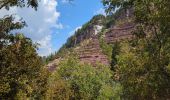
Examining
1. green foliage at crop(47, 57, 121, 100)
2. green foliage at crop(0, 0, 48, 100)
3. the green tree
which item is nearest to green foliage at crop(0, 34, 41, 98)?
green foliage at crop(0, 0, 48, 100)

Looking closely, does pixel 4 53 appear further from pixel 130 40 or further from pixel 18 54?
pixel 130 40

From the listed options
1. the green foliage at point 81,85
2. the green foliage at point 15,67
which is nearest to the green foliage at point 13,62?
the green foliage at point 15,67

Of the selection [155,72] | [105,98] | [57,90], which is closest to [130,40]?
[155,72]

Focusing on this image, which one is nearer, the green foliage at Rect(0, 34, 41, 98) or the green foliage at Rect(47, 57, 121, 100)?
the green foliage at Rect(0, 34, 41, 98)

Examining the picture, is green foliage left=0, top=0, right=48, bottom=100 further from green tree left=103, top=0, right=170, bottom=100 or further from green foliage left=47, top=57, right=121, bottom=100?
green foliage left=47, top=57, right=121, bottom=100

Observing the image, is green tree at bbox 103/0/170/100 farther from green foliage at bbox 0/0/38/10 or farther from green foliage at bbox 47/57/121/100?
green foliage at bbox 47/57/121/100

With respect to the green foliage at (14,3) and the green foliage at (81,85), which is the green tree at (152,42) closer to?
the green foliage at (14,3)

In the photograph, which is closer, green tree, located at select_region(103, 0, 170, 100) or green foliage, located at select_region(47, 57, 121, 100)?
green tree, located at select_region(103, 0, 170, 100)

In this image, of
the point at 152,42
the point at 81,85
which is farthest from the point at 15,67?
the point at 81,85

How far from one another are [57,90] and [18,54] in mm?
45174

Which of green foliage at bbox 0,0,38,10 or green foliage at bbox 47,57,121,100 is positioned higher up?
green foliage at bbox 0,0,38,10

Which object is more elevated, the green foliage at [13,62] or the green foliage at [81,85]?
Answer: the green foliage at [13,62]

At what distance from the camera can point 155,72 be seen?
2888 cm

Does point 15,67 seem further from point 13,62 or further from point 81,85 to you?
point 81,85
